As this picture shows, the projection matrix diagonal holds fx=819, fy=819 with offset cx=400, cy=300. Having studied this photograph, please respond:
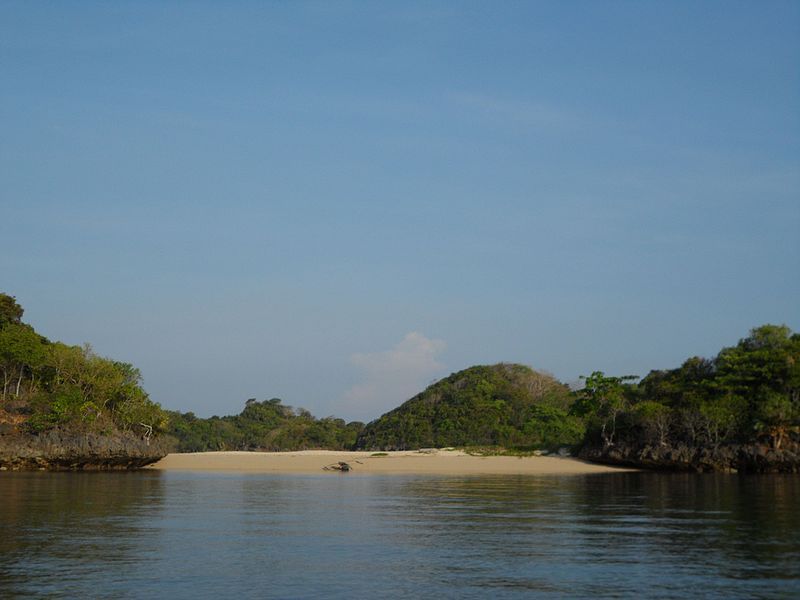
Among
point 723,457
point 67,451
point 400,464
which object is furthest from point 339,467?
point 723,457

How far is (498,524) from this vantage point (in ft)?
88.1

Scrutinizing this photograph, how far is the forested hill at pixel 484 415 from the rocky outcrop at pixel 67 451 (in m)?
39.3

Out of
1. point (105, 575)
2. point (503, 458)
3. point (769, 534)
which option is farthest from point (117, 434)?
point (769, 534)

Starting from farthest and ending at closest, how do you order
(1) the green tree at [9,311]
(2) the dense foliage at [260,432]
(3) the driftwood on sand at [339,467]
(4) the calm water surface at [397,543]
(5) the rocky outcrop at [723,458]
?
(2) the dense foliage at [260,432], (1) the green tree at [9,311], (3) the driftwood on sand at [339,467], (5) the rocky outcrop at [723,458], (4) the calm water surface at [397,543]

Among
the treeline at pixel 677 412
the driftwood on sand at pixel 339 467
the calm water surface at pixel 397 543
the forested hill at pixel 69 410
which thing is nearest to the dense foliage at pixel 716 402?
the treeline at pixel 677 412

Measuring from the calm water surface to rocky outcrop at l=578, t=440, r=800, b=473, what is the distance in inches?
669

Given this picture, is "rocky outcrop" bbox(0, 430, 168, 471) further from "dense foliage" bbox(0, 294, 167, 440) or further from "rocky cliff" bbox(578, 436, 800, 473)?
"rocky cliff" bbox(578, 436, 800, 473)

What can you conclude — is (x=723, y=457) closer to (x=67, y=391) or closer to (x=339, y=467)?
(x=339, y=467)

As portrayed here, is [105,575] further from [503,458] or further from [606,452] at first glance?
[503,458]

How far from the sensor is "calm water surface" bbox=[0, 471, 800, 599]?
17062mm

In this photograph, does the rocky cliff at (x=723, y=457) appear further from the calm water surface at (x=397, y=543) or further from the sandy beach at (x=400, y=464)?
the calm water surface at (x=397, y=543)

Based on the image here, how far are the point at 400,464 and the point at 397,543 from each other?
153 ft

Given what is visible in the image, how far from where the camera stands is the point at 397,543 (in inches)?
906

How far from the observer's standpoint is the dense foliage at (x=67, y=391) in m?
55.2
